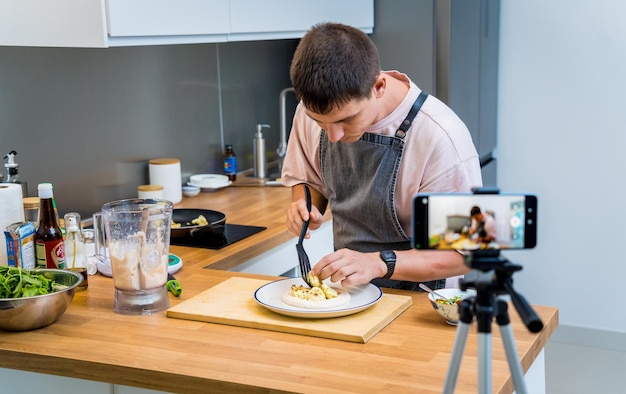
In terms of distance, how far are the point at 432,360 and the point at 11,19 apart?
143cm

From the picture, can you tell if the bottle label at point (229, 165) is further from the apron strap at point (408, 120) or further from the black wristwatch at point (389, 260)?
the black wristwatch at point (389, 260)

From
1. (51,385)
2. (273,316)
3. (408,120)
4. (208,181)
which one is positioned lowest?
(51,385)

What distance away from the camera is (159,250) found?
1.85 meters

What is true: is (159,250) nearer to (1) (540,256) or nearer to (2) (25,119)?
(2) (25,119)

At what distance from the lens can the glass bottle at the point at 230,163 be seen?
3.50 metres

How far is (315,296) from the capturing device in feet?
5.84

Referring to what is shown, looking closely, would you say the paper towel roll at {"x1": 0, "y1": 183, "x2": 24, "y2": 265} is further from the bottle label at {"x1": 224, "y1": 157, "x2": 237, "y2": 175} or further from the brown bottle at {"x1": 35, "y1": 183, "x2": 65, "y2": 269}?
the bottle label at {"x1": 224, "y1": 157, "x2": 237, "y2": 175}

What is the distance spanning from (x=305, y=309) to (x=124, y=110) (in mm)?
1491

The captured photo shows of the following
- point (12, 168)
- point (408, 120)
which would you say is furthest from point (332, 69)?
point (12, 168)

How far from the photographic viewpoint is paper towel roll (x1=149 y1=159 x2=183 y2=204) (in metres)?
3.03

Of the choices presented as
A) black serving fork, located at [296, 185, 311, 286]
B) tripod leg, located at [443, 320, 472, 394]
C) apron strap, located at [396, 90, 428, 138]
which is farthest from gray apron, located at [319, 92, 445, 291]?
tripod leg, located at [443, 320, 472, 394]

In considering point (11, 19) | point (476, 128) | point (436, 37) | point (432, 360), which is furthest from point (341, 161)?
point (476, 128)

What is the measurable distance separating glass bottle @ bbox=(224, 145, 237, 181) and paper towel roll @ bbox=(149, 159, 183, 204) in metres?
0.42

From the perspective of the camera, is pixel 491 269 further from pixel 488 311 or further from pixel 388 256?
pixel 388 256
